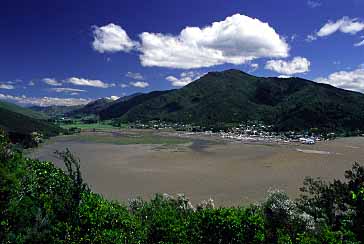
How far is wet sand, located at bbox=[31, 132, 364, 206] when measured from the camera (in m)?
46.2

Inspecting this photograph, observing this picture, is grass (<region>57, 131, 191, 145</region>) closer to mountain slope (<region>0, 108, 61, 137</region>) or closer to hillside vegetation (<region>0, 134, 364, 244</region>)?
mountain slope (<region>0, 108, 61, 137</region>)

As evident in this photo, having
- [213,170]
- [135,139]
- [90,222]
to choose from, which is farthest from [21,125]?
[90,222]

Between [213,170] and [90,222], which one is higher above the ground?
[90,222]

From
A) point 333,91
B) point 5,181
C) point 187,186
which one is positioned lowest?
point 187,186

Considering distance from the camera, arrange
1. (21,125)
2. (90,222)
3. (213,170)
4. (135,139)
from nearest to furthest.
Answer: (90,222) → (213,170) → (135,139) → (21,125)

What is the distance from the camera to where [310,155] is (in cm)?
7894

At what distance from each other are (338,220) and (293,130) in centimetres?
12579

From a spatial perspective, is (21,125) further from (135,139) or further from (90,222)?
(90,222)

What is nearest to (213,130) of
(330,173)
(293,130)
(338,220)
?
(293,130)

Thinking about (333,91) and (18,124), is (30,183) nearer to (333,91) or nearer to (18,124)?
(18,124)

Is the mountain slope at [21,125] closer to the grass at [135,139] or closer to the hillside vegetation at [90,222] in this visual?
the grass at [135,139]

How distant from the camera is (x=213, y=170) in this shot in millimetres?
61219

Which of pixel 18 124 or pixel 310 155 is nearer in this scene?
pixel 310 155

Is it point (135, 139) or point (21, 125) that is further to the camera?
point (21, 125)
